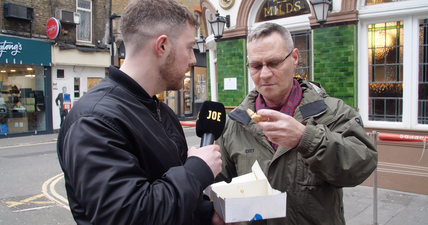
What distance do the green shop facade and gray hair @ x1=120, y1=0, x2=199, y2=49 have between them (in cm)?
566

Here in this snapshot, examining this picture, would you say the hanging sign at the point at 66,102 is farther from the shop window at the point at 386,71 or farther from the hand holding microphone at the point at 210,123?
the hand holding microphone at the point at 210,123

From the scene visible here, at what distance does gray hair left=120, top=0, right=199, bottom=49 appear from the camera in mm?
1521

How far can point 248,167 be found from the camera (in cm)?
210

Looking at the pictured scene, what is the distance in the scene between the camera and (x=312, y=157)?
160 centimetres

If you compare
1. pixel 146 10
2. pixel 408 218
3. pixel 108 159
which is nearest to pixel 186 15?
pixel 146 10

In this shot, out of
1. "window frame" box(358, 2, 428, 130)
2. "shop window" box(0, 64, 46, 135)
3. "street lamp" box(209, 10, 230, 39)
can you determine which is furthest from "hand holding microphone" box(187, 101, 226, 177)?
"shop window" box(0, 64, 46, 135)

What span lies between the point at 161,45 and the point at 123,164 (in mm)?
663

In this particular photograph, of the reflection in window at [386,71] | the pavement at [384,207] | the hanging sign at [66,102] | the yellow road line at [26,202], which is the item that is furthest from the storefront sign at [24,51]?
the reflection in window at [386,71]

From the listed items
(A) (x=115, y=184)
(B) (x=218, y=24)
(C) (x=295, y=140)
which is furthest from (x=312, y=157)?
(B) (x=218, y=24)

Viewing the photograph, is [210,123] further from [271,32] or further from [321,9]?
[321,9]

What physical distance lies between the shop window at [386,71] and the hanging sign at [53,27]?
41.8 feet

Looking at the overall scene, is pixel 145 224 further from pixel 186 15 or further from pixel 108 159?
pixel 186 15

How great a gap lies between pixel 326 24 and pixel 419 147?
316 cm

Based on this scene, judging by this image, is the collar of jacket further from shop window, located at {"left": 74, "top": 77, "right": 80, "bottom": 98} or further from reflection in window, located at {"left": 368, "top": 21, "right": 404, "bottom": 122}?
shop window, located at {"left": 74, "top": 77, "right": 80, "bottom": 98}
